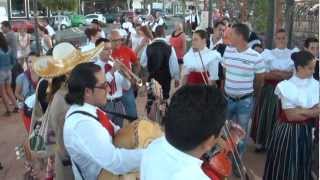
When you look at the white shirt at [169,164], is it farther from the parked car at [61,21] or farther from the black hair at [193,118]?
the parked car at [61,21]

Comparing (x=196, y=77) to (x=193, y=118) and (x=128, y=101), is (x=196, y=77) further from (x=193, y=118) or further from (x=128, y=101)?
(x=193, y=118)

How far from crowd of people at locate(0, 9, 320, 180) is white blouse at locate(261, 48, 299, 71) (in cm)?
1

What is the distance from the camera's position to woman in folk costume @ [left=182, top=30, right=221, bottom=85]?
6.21 m

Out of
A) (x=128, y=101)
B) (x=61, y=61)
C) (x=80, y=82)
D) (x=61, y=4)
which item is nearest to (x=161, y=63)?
(x=128, y=101)

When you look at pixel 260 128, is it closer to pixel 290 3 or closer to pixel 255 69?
pixel 255 69

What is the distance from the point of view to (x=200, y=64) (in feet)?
20.6

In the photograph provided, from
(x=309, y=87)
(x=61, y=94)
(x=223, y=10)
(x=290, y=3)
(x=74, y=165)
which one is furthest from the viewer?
(x=223, y=10)

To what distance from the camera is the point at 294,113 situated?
176 inches

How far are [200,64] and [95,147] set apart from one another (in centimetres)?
373

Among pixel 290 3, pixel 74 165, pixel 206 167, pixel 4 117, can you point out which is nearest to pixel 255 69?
pixel 290 3

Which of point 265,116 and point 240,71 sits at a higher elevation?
point 240,71

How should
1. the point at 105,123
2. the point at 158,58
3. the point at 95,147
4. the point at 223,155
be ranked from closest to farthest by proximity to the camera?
the point at 223,155
the point at 95,147
the point at 105,123
the point at 158,58

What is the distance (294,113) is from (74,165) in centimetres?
219

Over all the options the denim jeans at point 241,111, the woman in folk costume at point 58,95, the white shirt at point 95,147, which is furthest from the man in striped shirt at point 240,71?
the white shirt at point 95,147
